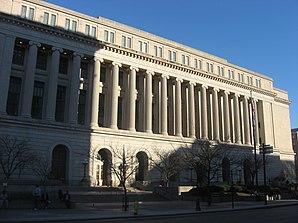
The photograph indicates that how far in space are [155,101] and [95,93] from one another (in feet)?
43.8

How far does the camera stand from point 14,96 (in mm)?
47125

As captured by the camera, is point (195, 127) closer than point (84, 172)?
No

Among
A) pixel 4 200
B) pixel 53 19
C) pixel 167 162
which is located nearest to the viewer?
pixel 4 200

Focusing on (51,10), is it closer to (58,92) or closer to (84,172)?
(58,92)

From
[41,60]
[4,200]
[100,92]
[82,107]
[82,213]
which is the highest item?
[41,60]

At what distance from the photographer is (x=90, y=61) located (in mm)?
53562

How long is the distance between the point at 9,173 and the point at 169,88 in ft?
115

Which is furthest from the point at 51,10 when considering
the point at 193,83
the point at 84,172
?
the point at 193,83

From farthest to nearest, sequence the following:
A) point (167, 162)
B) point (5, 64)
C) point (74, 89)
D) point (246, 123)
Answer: point (246, 123) < point (167, 162) < point (74, 89) < point (5, 64)

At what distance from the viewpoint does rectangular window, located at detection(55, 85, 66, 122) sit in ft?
166

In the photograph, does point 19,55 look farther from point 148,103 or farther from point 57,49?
point 148,103

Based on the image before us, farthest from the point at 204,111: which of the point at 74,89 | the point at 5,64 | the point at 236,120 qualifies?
the point at 5,64

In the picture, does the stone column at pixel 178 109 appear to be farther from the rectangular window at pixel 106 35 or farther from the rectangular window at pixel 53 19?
the rectangular window at pixel 53 19

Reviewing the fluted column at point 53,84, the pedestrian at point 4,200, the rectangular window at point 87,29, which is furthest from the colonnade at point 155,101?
the pedestrian at point 4,200
